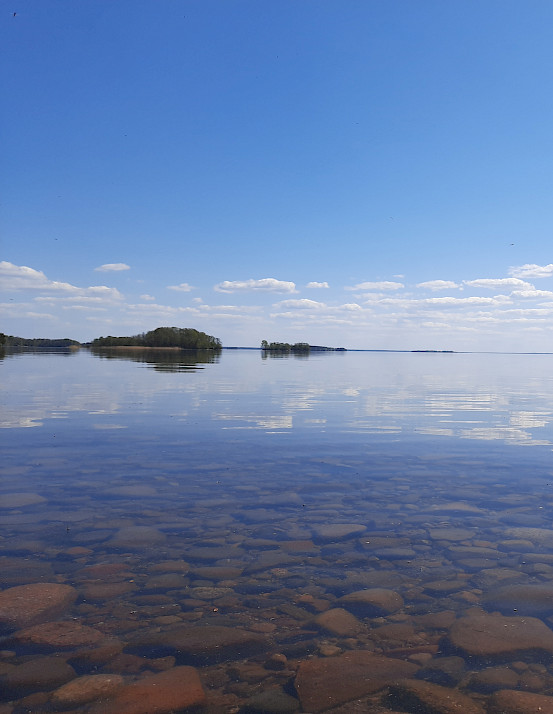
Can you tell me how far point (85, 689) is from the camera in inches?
190

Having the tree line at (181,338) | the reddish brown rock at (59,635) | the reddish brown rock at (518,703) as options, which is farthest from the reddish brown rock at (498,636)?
the tree line at (181,338)

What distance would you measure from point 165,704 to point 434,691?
2.41m

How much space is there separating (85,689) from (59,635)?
42.0 inches

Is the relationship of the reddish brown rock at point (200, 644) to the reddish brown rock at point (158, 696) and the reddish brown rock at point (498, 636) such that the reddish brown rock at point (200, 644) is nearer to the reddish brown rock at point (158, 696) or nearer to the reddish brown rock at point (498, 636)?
the reddish brown rock at point (158, 696)

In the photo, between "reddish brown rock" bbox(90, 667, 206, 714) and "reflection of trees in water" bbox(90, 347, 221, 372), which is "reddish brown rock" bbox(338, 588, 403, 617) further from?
"reflection of trees in water" bbox(90, 347, 221, 372)

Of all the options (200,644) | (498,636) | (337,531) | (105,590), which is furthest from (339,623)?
(337,531)

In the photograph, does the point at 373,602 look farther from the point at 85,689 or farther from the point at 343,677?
the point at 85,689

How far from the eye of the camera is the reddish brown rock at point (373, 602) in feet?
21.0

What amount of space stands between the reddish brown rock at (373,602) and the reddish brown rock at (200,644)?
1302 mm

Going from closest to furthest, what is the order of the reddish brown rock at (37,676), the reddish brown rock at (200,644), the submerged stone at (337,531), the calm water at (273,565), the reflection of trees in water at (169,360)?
1. the reddish brown rock at (37,676)
2. the calm water at (273,565)
3. the reddish brown rock at (200,644)
4. the submerged stone at (337,531)
5. the reflection of trees in water at (169,360)

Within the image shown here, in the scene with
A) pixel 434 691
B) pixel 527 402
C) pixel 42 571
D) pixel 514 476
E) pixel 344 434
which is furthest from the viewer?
pixel 527 402

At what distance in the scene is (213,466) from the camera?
1391 centimetres

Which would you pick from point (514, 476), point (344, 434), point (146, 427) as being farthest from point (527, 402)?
point (146, 427)

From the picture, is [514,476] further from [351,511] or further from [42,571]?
[42,571]
